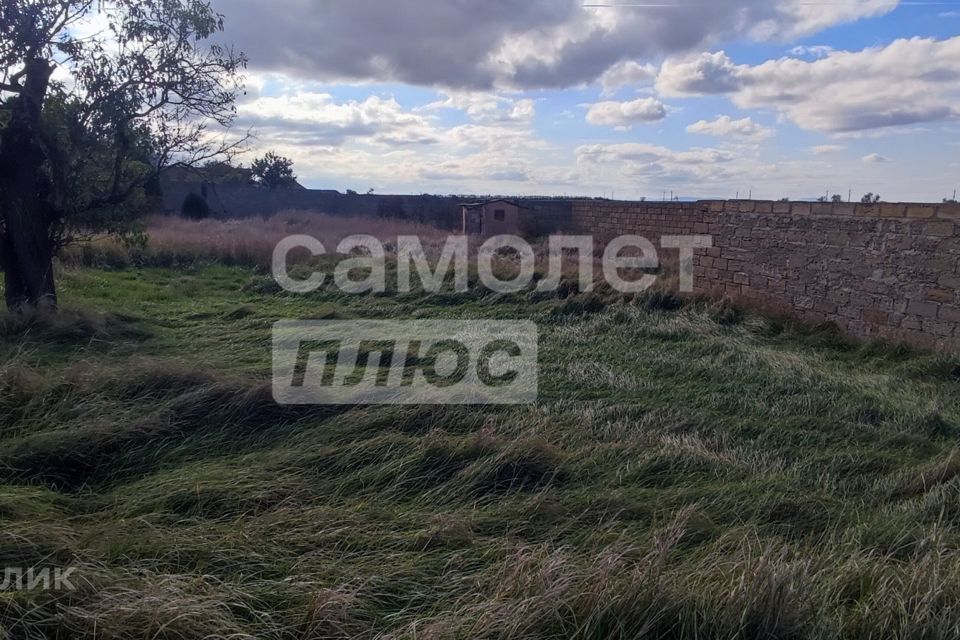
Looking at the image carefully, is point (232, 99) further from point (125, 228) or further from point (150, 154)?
A: point (125, 228)

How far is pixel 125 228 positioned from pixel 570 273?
6.36 m

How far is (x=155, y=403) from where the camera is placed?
14.6 feet

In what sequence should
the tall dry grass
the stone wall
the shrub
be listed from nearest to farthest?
the stone wall → the tall dry grass → the shrub

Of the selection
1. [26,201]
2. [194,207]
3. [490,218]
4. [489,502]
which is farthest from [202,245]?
[489,502]

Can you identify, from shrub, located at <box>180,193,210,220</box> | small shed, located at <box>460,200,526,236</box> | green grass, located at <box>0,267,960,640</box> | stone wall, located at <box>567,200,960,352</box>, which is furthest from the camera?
shrub, located at <box>180,193,210,220</box>

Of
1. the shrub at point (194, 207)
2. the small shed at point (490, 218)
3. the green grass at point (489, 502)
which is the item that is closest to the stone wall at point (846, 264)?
the green grass at point (489, 502)

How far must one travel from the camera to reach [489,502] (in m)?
3.40

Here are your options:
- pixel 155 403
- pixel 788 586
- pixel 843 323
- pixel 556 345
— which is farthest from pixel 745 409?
pixel 155 403

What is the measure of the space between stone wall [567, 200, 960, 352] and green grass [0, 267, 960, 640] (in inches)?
31.2

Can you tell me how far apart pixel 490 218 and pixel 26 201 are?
47.1ft

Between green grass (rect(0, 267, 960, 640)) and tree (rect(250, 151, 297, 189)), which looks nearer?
green grass (rect(0, 267, 960, 640))

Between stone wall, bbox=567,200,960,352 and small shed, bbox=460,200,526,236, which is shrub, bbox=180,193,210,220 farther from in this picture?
stone wall, bbox=567,200,960,352

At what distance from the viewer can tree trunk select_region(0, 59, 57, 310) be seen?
6.94 meters

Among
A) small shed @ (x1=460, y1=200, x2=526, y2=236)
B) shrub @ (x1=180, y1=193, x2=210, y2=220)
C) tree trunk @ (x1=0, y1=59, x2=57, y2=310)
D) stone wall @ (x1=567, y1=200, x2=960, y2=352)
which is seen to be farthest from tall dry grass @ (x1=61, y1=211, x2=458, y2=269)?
stone wall @ (x1=567, y1=200, x2=960, y2=352)
